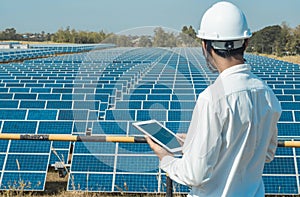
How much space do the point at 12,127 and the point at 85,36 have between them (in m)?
124

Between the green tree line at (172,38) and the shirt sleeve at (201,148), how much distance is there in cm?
79

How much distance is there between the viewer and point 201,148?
86.1 inches

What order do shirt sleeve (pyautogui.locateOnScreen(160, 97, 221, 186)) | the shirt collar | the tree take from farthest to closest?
the tree
the shirt collar
shirt sleeve (pyautogui.locateOnScreen(160, 97, 221, 186))

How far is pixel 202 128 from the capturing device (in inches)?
85.7

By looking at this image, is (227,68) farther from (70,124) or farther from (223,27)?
(70,124)

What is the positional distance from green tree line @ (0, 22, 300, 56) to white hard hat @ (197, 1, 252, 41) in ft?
1.17

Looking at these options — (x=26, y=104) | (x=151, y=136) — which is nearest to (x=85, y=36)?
(x=26, y=104)

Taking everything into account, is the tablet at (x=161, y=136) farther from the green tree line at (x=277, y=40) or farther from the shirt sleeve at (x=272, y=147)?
the green tree line at (x=277, y=40)

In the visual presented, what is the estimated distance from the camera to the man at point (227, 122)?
2189 mm

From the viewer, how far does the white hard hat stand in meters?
2.35

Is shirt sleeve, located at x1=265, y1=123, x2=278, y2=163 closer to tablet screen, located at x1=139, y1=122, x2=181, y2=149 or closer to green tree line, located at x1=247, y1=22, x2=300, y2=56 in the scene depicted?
tablet screen, located at x1=139, y1=122, x2=181, y2=149

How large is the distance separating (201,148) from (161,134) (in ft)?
2.50

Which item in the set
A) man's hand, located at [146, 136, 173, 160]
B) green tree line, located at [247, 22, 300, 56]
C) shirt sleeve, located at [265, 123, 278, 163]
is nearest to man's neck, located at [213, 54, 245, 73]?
shirt sleeve, located at [265, 123, 278, 163]

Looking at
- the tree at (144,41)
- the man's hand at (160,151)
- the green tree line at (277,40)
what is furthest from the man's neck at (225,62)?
the green tree line at (277,40)
